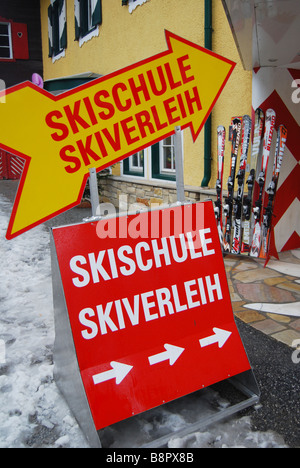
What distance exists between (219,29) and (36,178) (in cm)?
447

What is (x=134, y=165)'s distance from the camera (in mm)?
8484

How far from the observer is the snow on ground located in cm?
195

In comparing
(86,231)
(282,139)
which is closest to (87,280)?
(86,231)

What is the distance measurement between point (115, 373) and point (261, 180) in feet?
10.8

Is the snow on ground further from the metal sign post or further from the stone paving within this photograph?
the metal sign post

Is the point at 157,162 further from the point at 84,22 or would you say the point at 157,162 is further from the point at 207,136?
the point at 84,22

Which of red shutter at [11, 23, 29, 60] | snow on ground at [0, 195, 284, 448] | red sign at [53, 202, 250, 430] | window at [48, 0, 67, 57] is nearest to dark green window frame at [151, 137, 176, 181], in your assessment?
snow on ground at [0, 195, 284, 448]

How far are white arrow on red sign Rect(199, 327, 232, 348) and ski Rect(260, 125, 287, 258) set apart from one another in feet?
8.61

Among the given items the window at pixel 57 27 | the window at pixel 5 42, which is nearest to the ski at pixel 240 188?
the window at pixel 57 27

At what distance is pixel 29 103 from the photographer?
1848mm

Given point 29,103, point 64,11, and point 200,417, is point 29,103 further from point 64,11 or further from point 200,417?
point 64,11

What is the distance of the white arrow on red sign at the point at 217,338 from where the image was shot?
220cm

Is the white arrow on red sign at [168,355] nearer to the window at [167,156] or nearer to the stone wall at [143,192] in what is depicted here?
the stone wall at [143,192]

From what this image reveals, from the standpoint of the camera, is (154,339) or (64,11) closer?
(154,339)
